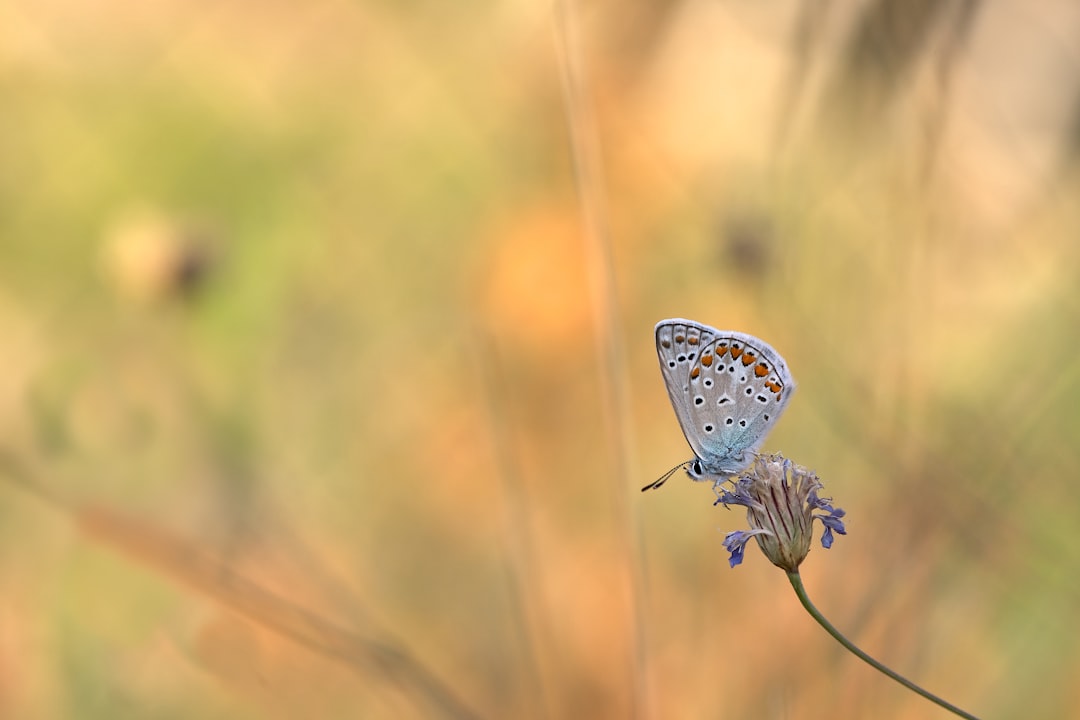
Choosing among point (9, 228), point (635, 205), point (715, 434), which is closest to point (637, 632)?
point (715, 434)

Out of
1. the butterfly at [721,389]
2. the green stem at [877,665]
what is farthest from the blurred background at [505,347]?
the green stem at [877,665]

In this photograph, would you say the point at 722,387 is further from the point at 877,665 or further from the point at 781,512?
the point at 877,665

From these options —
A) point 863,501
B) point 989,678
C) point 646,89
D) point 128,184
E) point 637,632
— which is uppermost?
point 646,89

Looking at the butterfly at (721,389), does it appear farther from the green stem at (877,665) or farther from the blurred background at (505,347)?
the blurred background at (505,347)

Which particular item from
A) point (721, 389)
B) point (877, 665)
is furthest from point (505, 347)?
point (877, 665)

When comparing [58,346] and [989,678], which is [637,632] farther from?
[58,346]

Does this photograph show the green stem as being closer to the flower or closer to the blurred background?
the flower
